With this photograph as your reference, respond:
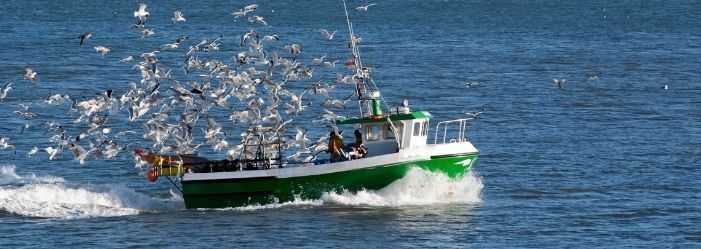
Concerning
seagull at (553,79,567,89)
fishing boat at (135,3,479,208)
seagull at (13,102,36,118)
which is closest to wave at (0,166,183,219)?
fishing boat at (135,3,479,208)

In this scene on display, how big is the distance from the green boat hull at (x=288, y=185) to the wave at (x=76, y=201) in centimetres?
173

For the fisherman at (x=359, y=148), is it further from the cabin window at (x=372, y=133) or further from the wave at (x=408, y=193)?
the wave at (x=408, y=193)

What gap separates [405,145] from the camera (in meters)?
44.1

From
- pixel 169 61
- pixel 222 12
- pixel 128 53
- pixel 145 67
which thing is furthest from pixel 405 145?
pixel 222 12

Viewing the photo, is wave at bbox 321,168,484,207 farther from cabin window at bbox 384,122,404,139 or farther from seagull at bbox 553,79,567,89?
seagull at bbox 553,79,567,89

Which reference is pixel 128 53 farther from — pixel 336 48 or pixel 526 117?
pixel 526 117

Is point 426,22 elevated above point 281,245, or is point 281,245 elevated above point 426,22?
point 426,22

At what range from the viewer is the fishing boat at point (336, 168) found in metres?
43.7

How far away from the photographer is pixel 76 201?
4584 cm

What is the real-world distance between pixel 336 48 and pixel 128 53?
462 inches

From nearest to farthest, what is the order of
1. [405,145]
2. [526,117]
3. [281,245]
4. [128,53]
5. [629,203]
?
[281,245], [405,145], [629,203], [526,117], [128,53]

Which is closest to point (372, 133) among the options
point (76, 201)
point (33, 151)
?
point (76, 201)

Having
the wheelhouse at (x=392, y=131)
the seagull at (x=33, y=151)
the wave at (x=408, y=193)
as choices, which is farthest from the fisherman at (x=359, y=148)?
the seagull at (x=33, y=151)

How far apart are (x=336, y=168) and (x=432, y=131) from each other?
18.2 m
